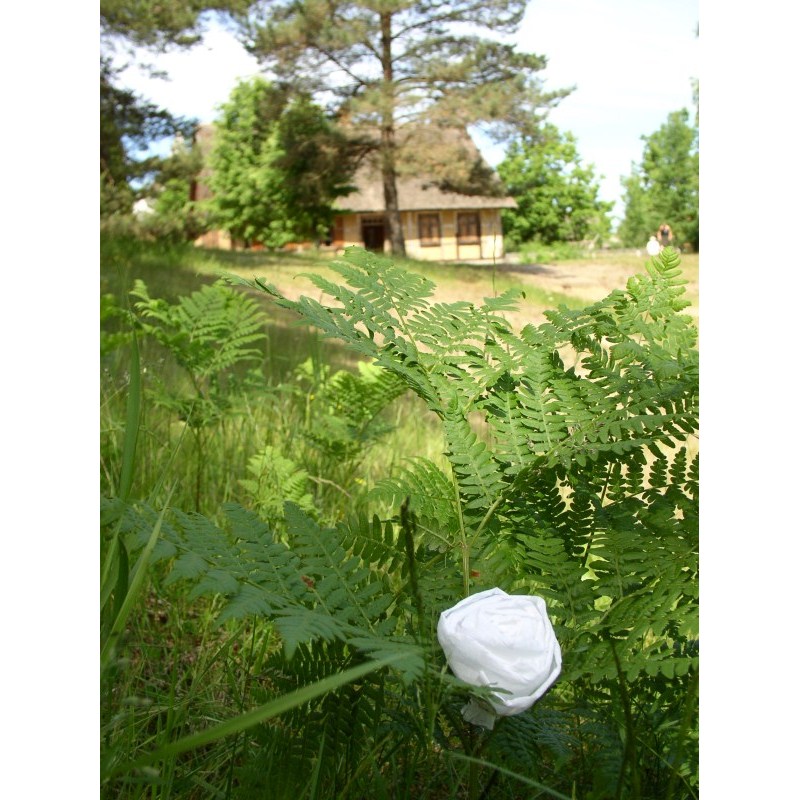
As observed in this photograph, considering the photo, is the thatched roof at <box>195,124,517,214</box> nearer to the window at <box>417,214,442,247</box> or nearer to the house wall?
the house wall

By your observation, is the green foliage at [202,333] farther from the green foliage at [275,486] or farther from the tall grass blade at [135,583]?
the tall grass blade at [135,583]

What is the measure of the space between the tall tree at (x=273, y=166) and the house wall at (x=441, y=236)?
2.35 ft

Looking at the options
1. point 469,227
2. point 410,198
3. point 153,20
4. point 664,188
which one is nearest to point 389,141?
point 410,198

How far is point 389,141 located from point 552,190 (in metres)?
1.86

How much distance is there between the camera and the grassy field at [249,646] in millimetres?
643

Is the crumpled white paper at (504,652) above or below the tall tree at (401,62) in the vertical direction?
below

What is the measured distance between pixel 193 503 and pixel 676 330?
3.60ft

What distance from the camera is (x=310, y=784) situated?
2.05ft

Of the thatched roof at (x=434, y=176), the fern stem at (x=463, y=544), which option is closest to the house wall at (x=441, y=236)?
the thatched roof at (x=434, y=176)

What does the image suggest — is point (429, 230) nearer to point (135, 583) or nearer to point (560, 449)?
point (560, 449)
